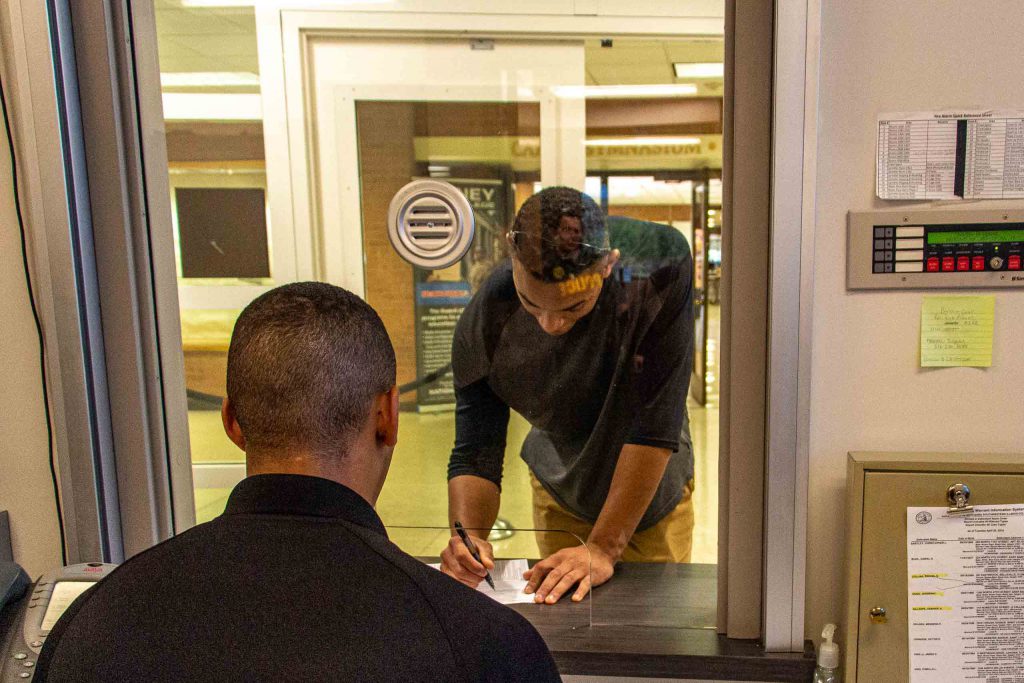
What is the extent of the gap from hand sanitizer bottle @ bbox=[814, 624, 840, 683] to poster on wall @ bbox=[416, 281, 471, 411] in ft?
2.66

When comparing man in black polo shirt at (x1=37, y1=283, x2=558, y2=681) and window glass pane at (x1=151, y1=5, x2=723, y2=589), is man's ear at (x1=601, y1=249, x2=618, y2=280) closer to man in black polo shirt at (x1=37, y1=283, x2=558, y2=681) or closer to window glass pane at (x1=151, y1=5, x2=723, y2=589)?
window glass pane at (x1=151, y1=5, x2=723, y2=589)

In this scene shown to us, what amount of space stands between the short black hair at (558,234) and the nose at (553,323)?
0.08 metres

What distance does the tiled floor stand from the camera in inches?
52.4

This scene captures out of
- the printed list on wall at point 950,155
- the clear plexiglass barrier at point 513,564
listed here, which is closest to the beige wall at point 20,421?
the clear plexiglass barrier at point 513,564

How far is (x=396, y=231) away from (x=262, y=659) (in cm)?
94

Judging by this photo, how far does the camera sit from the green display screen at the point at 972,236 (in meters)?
1.01

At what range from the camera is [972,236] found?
1.01 m

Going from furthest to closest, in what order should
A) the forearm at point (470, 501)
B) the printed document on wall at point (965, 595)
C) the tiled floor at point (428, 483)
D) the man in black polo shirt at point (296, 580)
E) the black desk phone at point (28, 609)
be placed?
the forearm at point (470, 501), the tiled floor at point (428, 483), the printed document on wall at point (965, 595), the black desk phone at point (28, 609), the man in black polo shirt at point (296, 580)

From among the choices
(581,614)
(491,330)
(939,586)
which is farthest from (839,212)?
(581,614)

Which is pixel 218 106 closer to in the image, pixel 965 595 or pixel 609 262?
pixel 609 262

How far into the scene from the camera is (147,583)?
604mm

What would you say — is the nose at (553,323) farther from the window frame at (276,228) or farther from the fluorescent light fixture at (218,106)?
the fluorescent light fixture at (218,106)

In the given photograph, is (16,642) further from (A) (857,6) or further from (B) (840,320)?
(A) (857,6)

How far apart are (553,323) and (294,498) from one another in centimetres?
83
